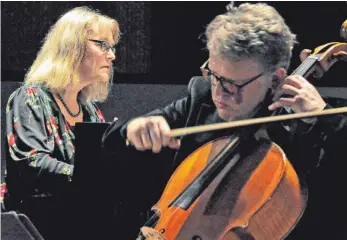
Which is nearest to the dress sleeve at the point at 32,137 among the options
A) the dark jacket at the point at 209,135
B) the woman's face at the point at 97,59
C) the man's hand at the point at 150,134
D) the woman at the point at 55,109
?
the woman at the point at 55,109

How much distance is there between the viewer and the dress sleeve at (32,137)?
1630mm

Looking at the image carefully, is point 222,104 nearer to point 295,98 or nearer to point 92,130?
point 295,98

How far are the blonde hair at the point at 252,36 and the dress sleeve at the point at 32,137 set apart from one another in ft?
1.91

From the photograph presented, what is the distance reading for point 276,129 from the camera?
126 cm

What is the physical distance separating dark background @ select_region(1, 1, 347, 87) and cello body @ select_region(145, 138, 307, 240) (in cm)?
96

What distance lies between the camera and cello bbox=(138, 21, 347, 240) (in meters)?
1.13

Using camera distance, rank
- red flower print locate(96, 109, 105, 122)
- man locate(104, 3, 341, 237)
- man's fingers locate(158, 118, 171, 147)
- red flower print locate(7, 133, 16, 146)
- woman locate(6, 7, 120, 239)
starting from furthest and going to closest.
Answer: red flower print locate(96, 109, 105, 122)
red flower print locate(7, 133, 16, 146)
woman locate(6, 7, 120, 239)
man locate(104, 3, 341, 237)
man's fingers locate(158, 118, 171, 147)

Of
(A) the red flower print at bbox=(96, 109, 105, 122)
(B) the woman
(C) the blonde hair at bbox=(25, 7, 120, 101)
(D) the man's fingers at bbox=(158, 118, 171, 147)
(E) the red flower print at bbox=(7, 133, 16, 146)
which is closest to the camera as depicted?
(D) the man's fingers at bbox=(158, 118, 171, 147)

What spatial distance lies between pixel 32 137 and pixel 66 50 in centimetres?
38

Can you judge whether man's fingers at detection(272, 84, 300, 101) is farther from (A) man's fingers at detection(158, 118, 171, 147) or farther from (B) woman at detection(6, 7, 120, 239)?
(B) woman at detection(6, 7, 120, 239)

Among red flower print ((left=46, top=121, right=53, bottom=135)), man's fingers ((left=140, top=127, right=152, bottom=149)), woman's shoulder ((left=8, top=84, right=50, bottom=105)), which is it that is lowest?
red flower print ((left=46, top=121, right=53, bottom=135))

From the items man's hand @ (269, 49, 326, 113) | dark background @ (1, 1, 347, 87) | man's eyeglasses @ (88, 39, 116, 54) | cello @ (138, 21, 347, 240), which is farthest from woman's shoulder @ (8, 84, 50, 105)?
man's hand @ (269, 49, 326, 113)

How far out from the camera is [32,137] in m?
1.71

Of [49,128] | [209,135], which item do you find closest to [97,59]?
[49,128]
